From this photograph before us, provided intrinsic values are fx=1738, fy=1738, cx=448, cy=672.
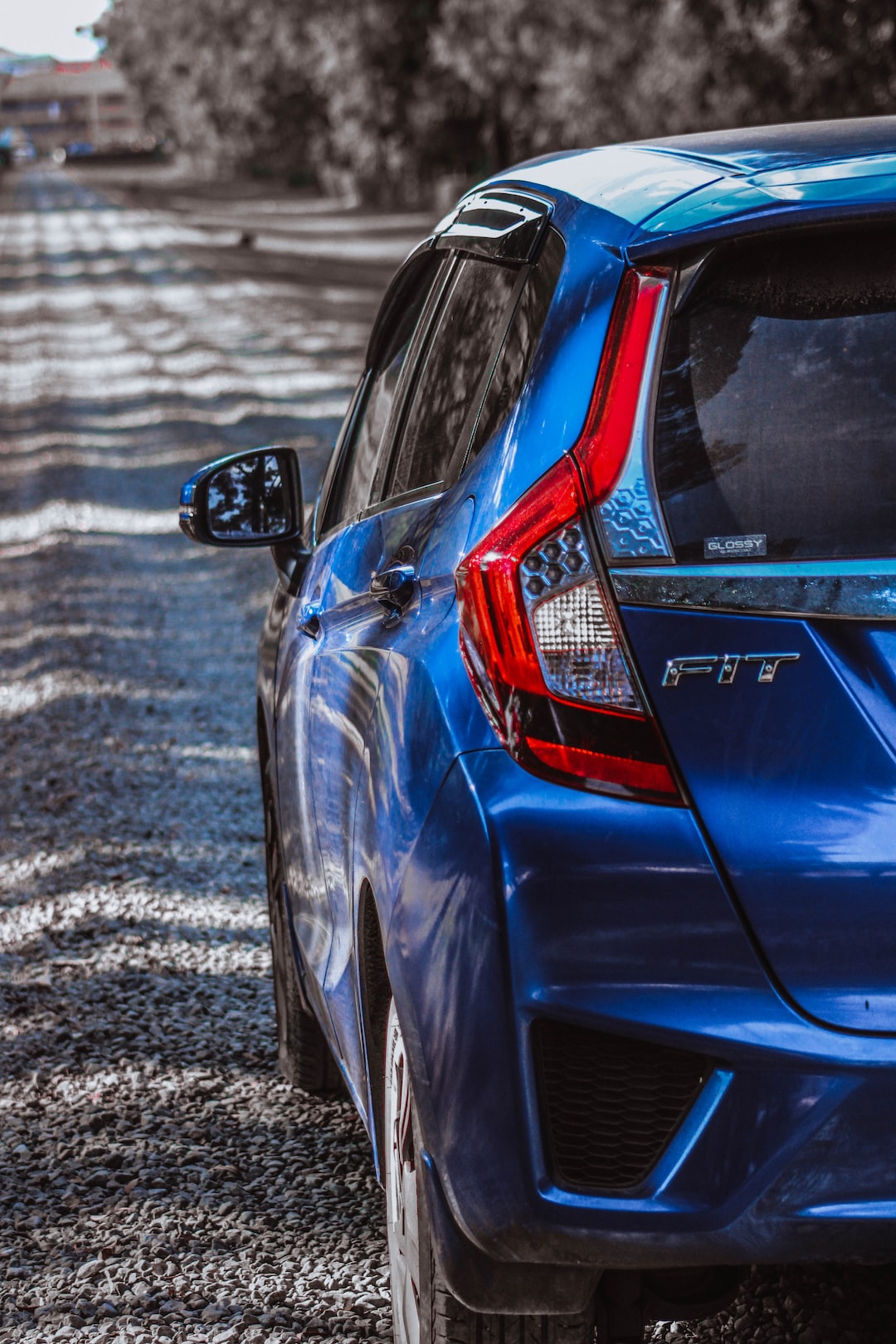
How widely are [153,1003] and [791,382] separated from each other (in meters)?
3.00

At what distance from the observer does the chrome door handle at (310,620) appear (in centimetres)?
323

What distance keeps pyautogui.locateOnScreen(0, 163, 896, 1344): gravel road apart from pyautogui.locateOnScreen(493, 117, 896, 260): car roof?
1.84 metres

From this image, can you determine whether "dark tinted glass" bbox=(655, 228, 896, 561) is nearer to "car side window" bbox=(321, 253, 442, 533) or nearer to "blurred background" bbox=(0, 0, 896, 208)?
"car side window" bbox=(321, 253, 442, 533)

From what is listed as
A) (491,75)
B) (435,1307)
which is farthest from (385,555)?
(491,75)

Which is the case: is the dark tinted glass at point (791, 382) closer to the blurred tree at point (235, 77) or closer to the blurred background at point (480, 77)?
the blurred background at point (480, 77)

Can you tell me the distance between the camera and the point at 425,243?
3.29 metres

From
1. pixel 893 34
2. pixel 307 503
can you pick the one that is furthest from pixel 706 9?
pixel 307 503

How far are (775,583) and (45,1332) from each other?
1954 millimetres

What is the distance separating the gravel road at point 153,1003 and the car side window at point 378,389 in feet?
4.55

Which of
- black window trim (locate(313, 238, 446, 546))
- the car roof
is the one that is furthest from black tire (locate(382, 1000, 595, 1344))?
black window trim (locate(313, 238, 446, 546))

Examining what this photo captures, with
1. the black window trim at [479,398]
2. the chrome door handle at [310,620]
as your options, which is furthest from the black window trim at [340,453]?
the black window trim at [479,398]

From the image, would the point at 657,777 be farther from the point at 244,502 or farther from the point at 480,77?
the point at 480,77

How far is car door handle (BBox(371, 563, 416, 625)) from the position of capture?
8.16 feet

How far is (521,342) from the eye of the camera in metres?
2.38
